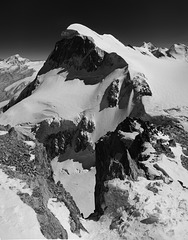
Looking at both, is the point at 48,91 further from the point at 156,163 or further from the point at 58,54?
the point at 156,163

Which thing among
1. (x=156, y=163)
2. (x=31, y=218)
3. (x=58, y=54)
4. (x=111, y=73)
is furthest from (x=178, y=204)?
(x=58, y=54)

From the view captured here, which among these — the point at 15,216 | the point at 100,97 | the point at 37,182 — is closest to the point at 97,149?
the point at 37,182

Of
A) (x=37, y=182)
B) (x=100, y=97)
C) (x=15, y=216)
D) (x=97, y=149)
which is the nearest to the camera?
(x=15, y=216)

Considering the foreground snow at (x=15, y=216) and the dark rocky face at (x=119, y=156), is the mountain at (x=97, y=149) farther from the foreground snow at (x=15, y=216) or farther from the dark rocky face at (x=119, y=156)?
the dark rocky face at (x=119, y=156)

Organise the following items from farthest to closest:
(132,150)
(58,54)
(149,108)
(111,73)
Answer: (58,54)
(111,73)
(149,108)
(132,150)

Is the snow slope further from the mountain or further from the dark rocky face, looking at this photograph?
the dark rocky face

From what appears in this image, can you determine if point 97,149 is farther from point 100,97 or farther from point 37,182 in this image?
point 100,97

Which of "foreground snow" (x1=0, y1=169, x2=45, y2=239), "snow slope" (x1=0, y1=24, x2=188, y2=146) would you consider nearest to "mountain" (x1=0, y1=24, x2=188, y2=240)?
"foreground snow" (x1=0, y1=169, x2=45, y2=239)

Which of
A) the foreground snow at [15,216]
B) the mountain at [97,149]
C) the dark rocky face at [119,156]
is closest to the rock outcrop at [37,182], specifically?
the mountain at [97,149]
